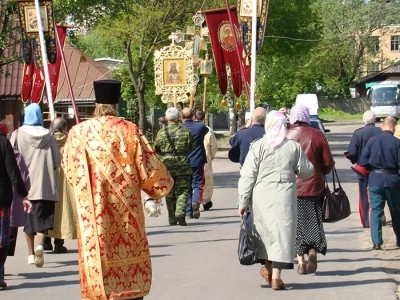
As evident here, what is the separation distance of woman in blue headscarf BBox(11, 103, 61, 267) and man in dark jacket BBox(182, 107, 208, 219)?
4.52m

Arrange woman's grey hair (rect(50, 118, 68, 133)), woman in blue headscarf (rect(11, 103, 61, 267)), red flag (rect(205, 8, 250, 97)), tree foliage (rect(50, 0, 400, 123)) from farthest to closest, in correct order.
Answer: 1. tree foliage (rect(50, 0, 400, 123))
2. red flag (rect(205, 8, 250, 97))
3. woman's grey hair (rect(50, 118, 68, 133))
4. woman in blue headscarf (rect(11, 103, 61, 267))

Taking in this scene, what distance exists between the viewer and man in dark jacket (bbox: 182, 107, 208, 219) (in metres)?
16.0

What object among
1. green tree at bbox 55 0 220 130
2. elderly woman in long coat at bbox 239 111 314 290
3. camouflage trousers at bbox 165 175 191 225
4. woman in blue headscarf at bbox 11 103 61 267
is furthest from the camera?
green tree at bbox 55 0 220 130

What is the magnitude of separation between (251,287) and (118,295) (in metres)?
3.43

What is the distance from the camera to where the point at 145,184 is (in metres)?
6.84

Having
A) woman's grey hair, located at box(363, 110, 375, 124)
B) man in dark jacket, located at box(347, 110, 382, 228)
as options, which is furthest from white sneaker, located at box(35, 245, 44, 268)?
woman's grey hair, located at box(363, 110, 375, 124)

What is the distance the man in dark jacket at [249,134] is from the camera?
11484 mm

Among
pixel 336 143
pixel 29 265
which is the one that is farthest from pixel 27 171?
pixel 336 143

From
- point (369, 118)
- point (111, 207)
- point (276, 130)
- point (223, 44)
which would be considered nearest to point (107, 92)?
point (111, 207)

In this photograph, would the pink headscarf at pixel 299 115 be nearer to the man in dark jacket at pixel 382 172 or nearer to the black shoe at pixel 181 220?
the man in dark jacket at pixel 382 172

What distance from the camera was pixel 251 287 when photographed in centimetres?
995

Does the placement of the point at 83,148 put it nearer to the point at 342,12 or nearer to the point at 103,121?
the point at 103,121

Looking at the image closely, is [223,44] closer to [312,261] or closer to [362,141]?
[362,141]

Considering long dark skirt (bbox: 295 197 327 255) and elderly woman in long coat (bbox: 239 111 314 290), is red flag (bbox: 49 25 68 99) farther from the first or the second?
elderly woman in long coat (bbox: 239 111 314 290)
